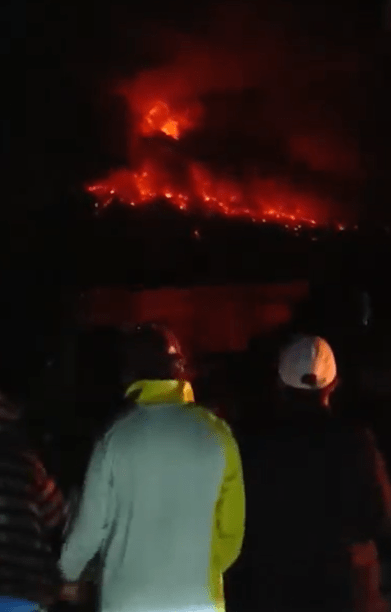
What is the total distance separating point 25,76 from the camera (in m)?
9.10

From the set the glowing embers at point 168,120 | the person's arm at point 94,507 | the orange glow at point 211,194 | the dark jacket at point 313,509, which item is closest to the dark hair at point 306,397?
the dark jacket at point 313,509

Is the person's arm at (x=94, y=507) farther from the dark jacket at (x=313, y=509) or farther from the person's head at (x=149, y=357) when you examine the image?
the dark jacket at (x=313, y=509)

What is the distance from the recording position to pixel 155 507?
3141 millimetres

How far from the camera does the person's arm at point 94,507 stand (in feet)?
10.3

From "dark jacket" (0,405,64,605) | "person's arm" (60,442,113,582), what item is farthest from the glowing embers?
"person's arm" (60,442,113,582)

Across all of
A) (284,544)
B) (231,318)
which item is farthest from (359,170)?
(284,544)

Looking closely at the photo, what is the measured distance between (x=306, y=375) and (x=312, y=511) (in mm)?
452

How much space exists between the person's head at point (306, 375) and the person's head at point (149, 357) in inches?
17.5

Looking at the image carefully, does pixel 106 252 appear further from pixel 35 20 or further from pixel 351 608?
pixel 351 608

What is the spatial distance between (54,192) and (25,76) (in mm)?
1047

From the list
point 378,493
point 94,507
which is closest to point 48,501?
point 94,507

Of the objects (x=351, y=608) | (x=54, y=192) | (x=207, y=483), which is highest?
(x=54, y=192)

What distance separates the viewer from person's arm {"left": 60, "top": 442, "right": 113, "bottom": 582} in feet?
10.3

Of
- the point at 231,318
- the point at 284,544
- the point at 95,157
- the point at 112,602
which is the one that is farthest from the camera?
the point at 95,157
